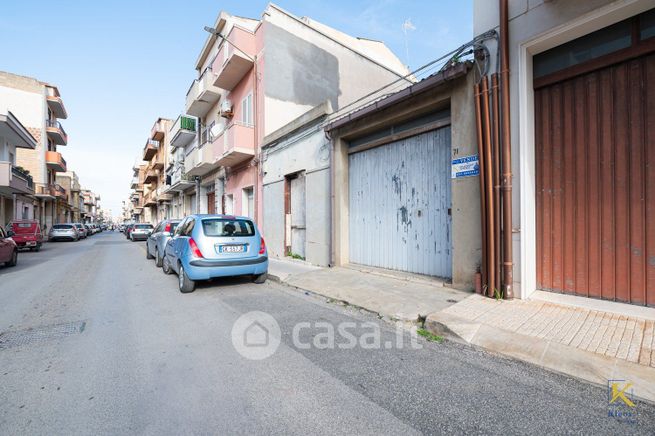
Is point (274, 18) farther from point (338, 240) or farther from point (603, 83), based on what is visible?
point (603, 83)

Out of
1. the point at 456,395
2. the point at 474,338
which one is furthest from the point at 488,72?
the point at 456,395

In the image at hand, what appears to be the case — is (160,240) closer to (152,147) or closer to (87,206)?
(152,147)

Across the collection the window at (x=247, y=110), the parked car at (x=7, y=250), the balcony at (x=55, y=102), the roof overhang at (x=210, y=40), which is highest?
the balcony at (x=55, y=102)

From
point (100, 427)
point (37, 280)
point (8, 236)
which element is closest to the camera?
point (100, 427)

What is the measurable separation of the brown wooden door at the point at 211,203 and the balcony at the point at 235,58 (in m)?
7.03

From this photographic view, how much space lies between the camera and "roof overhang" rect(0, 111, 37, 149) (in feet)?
56.1

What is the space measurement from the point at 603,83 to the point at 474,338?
403 cm

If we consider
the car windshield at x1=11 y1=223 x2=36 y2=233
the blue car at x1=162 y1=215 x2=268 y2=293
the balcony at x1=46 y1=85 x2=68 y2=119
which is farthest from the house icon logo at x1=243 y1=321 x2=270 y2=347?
the balcony at x1=46 y1=85 x2=68 y2=119

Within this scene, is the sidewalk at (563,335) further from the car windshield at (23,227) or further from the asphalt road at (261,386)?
the car windshield at (23,227)

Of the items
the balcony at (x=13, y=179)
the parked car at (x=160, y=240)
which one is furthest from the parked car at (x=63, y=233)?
the parked car at (x=160, y=240)

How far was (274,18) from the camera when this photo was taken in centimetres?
1254

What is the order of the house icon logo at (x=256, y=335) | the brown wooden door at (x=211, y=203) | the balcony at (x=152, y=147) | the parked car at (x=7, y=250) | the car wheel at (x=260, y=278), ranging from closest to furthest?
the house icon logo at (x=256, y=335), the car wheel at (x=260, y=278), the parked car at (x=7, y=250), the brown wooden door at (x=211, y=203), the balcony at (x=152, y=147)

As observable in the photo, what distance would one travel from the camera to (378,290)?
5945 mm

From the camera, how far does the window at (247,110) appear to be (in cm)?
1369
